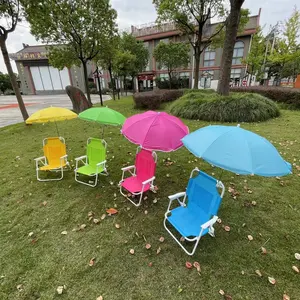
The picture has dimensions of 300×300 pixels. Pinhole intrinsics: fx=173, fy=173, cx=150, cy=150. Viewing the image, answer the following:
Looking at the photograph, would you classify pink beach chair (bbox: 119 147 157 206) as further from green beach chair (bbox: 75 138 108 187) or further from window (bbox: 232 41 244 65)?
window (bbox: 232 41 244 65)

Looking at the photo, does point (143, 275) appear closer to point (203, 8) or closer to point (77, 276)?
point (77, 276)

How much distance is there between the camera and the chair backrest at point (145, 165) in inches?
125

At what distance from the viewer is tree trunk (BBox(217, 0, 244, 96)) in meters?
7.12

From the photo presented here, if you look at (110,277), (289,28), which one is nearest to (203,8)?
(289,28)

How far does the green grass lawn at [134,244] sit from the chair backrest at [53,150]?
0.48 meters

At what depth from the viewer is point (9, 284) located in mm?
2002

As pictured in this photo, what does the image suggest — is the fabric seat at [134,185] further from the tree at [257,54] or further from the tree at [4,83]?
the tree at [4,83]

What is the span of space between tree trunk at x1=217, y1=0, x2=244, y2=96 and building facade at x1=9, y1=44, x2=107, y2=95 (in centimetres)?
3355

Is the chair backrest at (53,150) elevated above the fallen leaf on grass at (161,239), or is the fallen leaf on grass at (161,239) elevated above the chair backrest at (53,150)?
the chair backrest at (53,150)

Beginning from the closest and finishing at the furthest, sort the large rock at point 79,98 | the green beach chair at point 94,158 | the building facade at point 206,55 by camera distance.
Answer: the green beach chair at point 94,158 < the large rock at point 79,98 < the building facade at point 206,55

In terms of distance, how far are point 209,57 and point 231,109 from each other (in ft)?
79.2

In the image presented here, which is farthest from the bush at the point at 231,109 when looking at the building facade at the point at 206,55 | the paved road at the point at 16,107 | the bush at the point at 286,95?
the building facade at the point at 206,55

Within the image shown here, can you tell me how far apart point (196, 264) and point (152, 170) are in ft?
5.13

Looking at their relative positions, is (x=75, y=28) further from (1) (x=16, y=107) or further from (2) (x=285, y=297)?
(2) (x=285, y=297)
